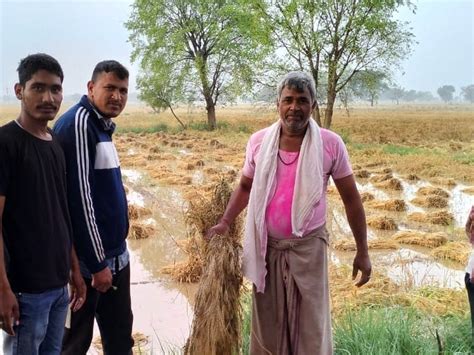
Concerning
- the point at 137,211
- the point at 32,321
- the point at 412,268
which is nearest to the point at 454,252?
the point at 412,268

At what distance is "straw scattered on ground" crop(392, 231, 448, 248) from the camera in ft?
20.1

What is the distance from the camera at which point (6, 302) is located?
1612 millimetres

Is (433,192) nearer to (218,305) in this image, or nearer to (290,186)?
(290,186)

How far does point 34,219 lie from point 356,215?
1364 mm

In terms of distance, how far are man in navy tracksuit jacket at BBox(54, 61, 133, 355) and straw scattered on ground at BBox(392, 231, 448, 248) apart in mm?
4823

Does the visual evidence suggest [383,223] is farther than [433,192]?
No

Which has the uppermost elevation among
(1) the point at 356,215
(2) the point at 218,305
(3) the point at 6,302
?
(1) the point at 356,215

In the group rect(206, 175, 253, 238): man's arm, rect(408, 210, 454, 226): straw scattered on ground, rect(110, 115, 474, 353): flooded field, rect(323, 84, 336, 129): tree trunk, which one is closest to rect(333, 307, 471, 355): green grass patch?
rect(206, 175, 253, 238): man's arm

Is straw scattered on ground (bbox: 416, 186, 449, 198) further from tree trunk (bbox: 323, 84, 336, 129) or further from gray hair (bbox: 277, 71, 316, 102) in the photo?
tree trunk (bbox: 323, 84, 336, 129)

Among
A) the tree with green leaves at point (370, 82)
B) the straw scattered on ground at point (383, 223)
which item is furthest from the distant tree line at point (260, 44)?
the straw scattered on ground at point (383, 223)

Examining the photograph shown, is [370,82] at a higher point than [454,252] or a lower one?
higher

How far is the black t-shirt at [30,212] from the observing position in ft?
5.42

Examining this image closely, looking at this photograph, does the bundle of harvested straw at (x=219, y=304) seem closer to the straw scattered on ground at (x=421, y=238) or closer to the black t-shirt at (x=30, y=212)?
the black t-shirt at (x=30, y=212)

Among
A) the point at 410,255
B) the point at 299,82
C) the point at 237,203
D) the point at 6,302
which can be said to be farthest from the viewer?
the point at 410,255
